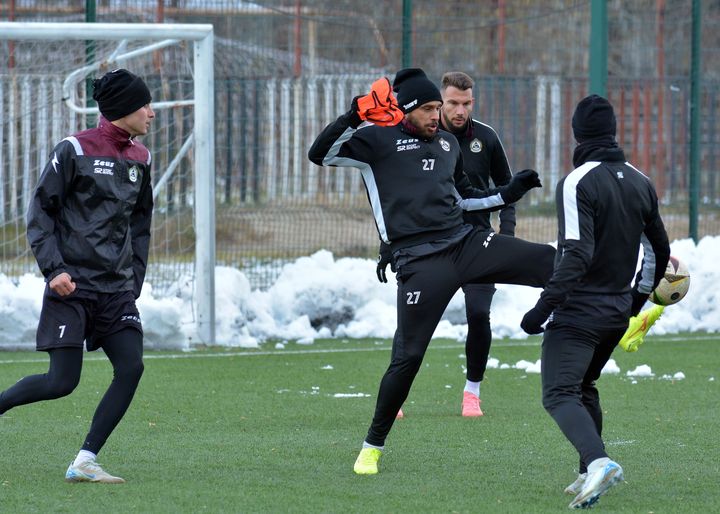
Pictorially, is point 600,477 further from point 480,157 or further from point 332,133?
point 480,157

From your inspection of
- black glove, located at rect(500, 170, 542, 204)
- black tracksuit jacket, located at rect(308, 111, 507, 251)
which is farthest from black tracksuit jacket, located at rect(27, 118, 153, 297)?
black glove, located at rect(500, 170, 542, 204)

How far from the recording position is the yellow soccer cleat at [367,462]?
6.61 meters

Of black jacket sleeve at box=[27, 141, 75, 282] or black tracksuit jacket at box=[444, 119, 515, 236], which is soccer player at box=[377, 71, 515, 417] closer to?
black tracksuit jacket at box=[444, 119, 515, 236]

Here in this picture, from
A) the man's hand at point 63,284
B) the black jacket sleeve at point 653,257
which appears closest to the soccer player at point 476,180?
the black jacket sleeve at point 653,257

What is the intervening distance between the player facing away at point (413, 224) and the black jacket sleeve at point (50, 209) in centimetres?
126

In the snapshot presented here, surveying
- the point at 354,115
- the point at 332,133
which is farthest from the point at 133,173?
the point at 354,115

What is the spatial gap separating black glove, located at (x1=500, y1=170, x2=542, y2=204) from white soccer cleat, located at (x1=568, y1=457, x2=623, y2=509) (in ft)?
6.03

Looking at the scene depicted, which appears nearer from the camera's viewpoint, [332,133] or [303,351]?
[332,133]

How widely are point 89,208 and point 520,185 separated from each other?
223 cm

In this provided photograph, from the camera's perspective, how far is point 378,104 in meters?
6.66

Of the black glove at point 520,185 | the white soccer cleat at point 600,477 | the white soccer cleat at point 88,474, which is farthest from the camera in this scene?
the black glove at point 520,185

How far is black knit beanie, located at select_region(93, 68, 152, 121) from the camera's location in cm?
637

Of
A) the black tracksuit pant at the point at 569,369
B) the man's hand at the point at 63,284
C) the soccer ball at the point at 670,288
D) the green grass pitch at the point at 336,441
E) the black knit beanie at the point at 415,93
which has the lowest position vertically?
the green grass pitch at the point at 336,441

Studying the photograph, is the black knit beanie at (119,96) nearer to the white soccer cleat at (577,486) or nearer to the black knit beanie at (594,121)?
the black knit beanie at (594,121)
